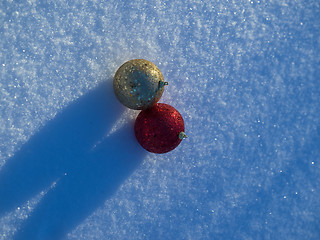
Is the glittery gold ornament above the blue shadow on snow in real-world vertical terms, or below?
above

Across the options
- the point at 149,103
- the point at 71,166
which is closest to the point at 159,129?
the point at 149,103

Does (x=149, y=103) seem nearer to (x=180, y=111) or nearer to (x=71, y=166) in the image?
(x=180, y=111)

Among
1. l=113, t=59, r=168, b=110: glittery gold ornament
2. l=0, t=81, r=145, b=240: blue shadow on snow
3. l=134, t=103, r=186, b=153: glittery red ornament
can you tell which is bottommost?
l=0, t=81, r=145, b=240: blue shadow on snow

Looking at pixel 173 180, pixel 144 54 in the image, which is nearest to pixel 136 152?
pixel 173 180

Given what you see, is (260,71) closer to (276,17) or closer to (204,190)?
(276,17)

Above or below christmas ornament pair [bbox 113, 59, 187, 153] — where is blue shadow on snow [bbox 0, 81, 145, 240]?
below
